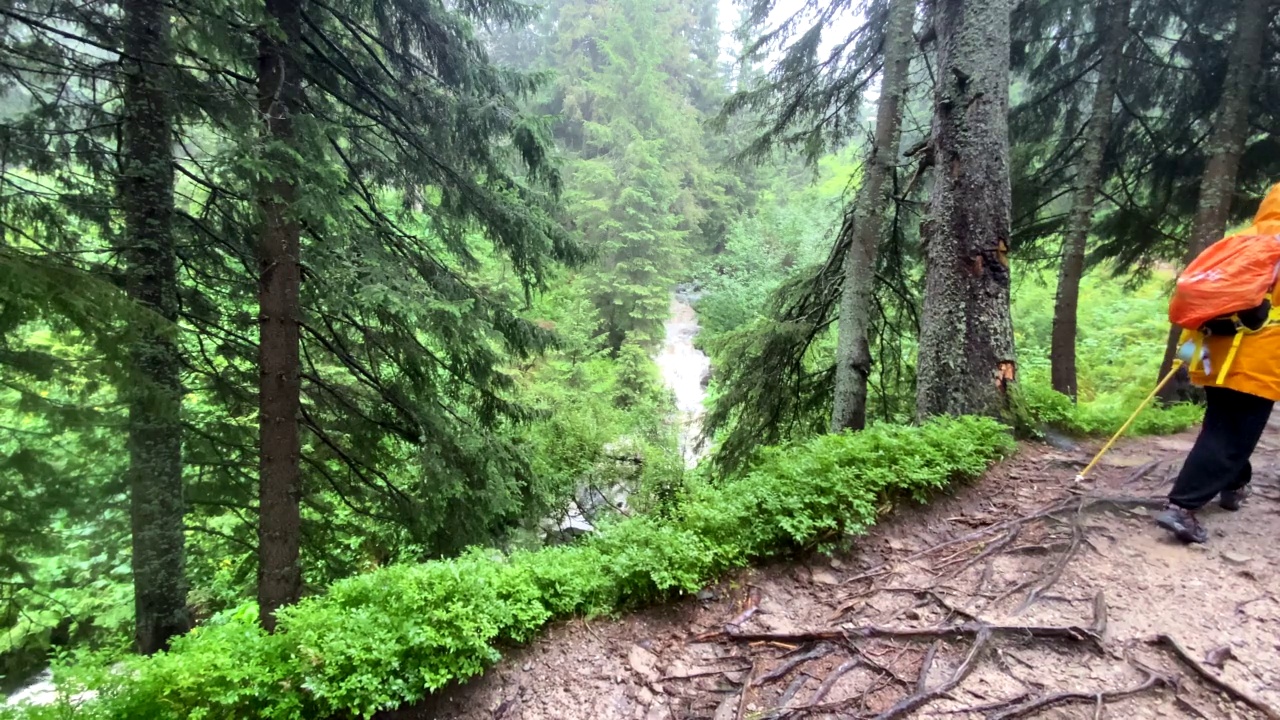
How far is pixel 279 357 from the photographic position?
177 inches

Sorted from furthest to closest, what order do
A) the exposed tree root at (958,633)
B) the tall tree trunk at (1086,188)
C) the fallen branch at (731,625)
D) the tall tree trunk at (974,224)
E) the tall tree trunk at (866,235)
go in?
1. the tall tree trunk at (1086,188)
2. the tall tree trunk at (866,235)
3. the tall tree trunk at (974,224)
4. the fallen branch at (731,625)
5. the exposed tree root at (958,633)

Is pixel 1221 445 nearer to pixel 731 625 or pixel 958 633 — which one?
pixel 958 633

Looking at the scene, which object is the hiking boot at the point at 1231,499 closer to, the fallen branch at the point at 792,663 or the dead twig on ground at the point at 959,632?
the dead twig on ground at the point at 959,632

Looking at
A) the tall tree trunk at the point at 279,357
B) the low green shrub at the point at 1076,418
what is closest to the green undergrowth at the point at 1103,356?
the low green shrub at the point at 1076,418

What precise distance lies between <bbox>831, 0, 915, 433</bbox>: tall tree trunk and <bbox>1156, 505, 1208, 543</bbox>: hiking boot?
2.52m

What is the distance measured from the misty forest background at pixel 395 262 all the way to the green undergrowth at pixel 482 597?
49 millimetres

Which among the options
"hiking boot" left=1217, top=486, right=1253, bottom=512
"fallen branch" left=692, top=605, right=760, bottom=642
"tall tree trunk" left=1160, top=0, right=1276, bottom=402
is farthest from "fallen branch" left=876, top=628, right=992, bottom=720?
"tall tree trunk" left=1160, top=0, right=1276, bottom=402

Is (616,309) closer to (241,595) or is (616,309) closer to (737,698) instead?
(241,595)

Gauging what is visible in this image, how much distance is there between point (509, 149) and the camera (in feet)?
19.5

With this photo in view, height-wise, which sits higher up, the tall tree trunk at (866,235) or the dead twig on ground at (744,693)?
the tall tree trunk at (866,235)

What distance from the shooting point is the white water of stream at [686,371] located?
587 inches

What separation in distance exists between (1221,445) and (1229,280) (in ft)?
3.07

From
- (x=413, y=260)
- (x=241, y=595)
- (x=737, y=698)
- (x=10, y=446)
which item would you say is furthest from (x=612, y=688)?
(x=241, y=595)

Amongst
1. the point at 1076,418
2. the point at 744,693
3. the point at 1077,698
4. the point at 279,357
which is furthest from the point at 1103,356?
the point at 279,357
